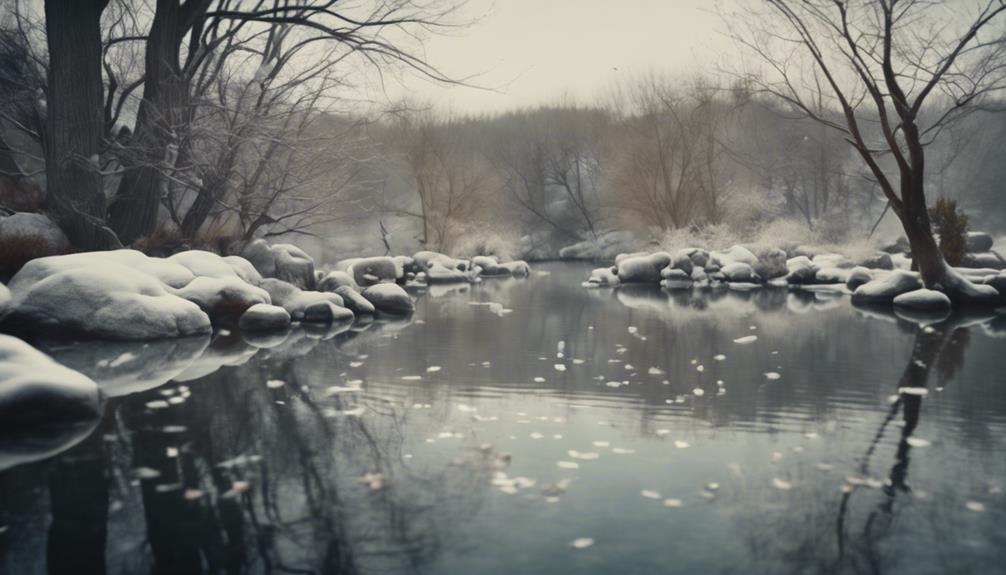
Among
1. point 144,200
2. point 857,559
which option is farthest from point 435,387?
point 144,200

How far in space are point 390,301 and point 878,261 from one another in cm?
1733

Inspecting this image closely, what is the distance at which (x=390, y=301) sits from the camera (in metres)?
12.5

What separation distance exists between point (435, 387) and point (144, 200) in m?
10.0

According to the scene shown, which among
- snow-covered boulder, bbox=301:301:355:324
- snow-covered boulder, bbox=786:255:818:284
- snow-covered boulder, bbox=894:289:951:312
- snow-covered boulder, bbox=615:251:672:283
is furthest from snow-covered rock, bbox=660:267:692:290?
snow-covered boulder, bbox=301:301:355:324

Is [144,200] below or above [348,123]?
below

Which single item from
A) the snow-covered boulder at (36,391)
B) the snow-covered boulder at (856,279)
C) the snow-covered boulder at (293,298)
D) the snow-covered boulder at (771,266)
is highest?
the snow-covered boulder at (771,266)

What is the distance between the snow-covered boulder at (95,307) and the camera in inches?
336

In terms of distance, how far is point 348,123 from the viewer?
1784 centimetres

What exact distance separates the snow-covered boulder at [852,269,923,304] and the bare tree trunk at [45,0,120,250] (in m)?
13.9

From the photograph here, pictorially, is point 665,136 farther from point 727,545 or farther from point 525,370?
point 727,545

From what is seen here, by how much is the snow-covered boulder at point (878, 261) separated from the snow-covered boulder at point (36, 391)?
22.9 meters

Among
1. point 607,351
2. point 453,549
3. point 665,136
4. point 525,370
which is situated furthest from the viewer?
point 665,136

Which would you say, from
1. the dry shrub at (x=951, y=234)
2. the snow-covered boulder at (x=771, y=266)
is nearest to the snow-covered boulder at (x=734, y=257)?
the snow-covered boulder at (x=771, y=266)

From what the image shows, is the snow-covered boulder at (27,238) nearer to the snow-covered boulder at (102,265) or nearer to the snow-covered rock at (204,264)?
the snow-covered boulder at (102,265)
